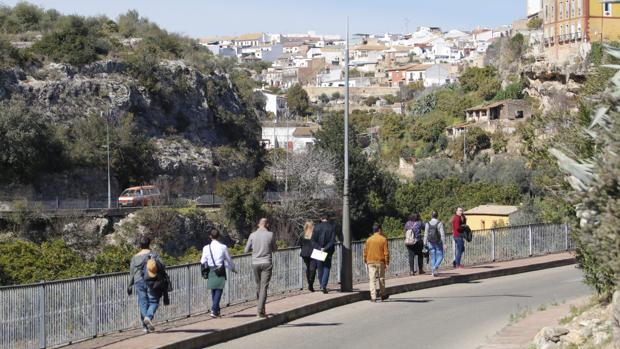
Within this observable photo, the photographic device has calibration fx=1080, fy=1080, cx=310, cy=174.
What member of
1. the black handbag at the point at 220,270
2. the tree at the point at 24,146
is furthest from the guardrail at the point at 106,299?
the tree at the point at 24,146

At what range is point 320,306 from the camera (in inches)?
789

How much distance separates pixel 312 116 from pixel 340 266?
138m

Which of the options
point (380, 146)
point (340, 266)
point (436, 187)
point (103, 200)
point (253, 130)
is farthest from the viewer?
Result: point (380, 146)

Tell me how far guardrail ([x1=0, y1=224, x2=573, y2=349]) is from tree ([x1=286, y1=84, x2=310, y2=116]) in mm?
135461

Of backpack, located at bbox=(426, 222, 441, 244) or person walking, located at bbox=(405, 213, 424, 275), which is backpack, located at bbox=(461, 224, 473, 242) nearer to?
person walking, located at bbox=(405, 213, 424, 275)

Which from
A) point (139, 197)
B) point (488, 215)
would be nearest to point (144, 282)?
point (488, 215)

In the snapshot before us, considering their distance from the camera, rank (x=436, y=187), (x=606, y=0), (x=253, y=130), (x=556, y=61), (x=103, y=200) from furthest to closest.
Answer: (x=556, y=61), (x=253, y=130), (x=436, y=187), (x=103, y=200), (x=606, y=0)

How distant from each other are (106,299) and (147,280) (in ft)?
3.10

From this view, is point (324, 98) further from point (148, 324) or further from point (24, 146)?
point (148, 324)

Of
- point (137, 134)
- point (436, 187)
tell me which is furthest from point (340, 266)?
point (436, 187)

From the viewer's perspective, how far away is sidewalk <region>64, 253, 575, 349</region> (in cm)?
1535

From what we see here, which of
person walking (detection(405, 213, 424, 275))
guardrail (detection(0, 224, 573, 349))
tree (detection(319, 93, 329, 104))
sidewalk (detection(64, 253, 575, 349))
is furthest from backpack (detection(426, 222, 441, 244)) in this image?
tree (detection(319, 93, 329, 104))

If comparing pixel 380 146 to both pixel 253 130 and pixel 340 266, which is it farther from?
pixel 340 266

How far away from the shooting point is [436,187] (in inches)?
3095
